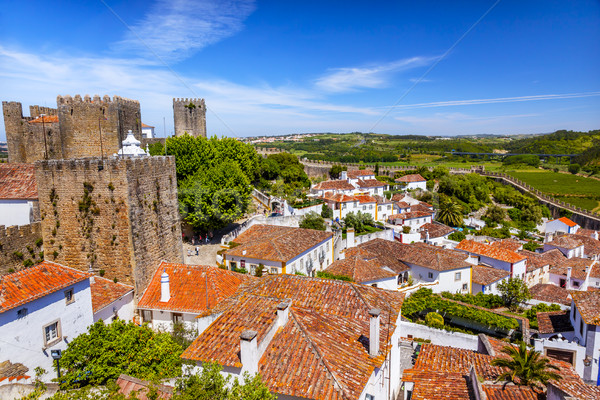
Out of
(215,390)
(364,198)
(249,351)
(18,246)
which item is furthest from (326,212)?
(215,390)

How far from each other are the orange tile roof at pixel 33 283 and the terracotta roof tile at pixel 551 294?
28.2 meters

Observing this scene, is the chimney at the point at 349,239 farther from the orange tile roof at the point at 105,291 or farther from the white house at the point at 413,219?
the orange tile roof at the point at 105,291

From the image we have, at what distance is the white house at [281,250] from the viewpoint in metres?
20.4

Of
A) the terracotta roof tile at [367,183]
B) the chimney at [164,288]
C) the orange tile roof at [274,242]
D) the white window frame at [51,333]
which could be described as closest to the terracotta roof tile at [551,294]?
the orange tile roof at [274,242]

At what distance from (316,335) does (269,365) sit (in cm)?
138

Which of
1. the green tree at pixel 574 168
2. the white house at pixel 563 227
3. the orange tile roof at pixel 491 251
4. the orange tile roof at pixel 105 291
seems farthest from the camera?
the green tree at pixel 574 168

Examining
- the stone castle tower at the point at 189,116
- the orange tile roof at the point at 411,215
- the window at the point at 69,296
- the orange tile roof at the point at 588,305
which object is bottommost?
the orange tile roof at the point at 411,215

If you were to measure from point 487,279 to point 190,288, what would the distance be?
22566 millimetres

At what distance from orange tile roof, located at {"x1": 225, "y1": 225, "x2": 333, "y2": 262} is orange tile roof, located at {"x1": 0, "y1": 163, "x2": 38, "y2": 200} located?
9.87 m

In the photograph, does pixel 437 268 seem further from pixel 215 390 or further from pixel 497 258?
pixel 215 390

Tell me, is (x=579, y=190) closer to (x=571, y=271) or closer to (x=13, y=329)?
(x=571, y=271)

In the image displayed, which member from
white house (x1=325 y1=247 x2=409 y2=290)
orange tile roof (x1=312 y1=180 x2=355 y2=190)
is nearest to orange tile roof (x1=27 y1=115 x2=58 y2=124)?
white house (x1=325 y1=247 x2=409 y2=290)

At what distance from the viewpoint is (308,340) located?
852 centimetres

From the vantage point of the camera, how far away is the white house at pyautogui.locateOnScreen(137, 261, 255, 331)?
43.6ft
